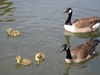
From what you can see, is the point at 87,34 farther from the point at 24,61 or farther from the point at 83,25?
the point at 24,61

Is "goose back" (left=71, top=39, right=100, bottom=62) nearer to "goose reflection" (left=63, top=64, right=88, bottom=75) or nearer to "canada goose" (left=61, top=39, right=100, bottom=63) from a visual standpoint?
"canada goose" (left=61, top=39, right=100, bottom=63)

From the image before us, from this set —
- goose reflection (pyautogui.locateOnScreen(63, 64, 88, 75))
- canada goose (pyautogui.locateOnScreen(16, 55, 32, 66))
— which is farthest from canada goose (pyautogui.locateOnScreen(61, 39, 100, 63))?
canada goose (pyautogui.locateOnScreen(16, 55, 32, 66))

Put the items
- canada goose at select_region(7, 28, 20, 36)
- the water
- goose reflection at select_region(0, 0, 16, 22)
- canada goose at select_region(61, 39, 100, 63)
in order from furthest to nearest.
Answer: goose reflection at select_region(0, 0, 16, 22) < canada goose at select_region(7, 28, 20, 36) < canada goose at select_region(61, 39, 100, 63) < the water

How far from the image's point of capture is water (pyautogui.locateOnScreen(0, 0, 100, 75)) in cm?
914

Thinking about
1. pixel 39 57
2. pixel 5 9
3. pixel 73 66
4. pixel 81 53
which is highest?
pixel 5 9

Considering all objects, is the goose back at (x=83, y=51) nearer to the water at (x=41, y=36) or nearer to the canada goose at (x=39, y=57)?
the water at (x=41, y=36)

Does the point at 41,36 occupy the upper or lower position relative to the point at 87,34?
upper

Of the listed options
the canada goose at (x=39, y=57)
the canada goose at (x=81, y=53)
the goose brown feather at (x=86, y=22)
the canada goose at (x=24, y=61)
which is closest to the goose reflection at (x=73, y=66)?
the canada goose at (x=81, y=53)

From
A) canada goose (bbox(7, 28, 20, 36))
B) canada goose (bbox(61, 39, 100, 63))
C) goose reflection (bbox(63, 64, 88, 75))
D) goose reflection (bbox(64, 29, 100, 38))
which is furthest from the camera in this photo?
goose reflection (bbox(64, 29, 100, 38))

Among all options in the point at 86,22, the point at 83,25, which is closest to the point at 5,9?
the point at 83,25

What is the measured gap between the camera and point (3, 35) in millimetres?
11250

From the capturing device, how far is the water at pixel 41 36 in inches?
360

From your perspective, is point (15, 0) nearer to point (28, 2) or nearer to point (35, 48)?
point (28, 2)

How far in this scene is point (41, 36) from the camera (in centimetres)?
1112
